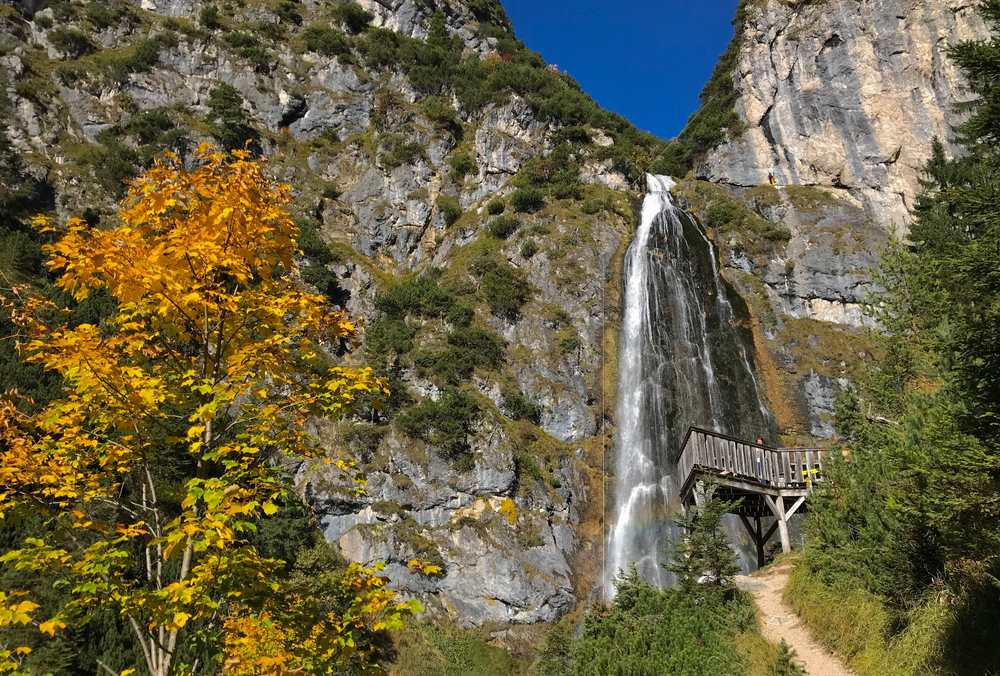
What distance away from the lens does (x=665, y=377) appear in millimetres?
30016

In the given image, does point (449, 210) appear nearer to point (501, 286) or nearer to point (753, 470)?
point (501, 286)

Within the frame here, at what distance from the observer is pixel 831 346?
110 feet

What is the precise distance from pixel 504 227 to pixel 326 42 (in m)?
21.2

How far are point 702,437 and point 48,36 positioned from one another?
1750 inches

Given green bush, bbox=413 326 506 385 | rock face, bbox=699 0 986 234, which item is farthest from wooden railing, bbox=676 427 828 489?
rock face, bbox=699 0 986 234

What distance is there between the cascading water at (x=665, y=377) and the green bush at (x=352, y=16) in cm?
Answer: 2667

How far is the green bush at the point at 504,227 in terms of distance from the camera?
36.5 meters

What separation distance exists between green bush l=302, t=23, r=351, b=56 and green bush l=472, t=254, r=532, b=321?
22010 millimetres

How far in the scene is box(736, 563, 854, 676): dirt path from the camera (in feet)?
31.8

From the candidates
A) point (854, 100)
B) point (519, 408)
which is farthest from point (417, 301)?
point (854, 100)

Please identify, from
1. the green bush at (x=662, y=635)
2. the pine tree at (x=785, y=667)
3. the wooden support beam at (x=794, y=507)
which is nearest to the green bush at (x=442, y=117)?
the wooden support beam at (x=794, y=507)

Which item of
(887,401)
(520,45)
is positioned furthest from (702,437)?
(520,45)

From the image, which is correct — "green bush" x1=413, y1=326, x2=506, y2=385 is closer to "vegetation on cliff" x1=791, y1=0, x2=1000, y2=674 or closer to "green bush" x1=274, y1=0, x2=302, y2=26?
"vegetation on cliff" x1=791, y1=0, x2=1000, y2=674

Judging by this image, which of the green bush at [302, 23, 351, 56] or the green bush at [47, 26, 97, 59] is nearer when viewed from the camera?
the green bush at [47, 26, 97, 59]
